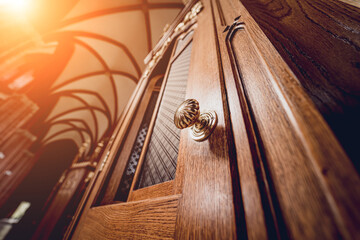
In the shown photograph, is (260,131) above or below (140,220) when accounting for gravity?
above

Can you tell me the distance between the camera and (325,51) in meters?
0.37

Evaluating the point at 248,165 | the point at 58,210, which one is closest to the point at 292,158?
the point at 248,165

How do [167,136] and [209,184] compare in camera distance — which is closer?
[209,184]

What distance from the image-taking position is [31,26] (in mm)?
2986

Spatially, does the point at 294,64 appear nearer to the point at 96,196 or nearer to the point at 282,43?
the point at 282,43

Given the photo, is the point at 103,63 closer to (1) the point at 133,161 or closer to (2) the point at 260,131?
(1) the point at 133,161

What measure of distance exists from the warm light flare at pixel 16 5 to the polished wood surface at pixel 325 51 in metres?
4.35

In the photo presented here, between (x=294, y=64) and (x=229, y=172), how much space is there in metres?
0.30

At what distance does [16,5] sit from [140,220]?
183 inches

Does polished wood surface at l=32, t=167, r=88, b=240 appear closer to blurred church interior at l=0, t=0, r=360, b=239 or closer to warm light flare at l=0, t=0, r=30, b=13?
blurred church interior at l=0, t=0, r=360, b=239

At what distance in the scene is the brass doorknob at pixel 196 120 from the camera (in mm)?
354

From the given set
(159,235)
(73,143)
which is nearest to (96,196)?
(159,235)

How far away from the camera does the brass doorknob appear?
14.0 inches

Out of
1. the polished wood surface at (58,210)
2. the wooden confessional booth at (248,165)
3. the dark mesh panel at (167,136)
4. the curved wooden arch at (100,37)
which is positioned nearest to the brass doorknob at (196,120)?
→ the wooden confessional booth at (248,165)
